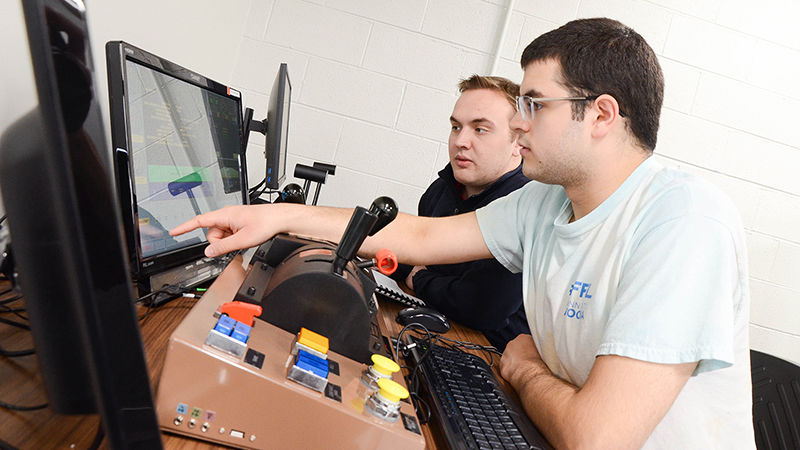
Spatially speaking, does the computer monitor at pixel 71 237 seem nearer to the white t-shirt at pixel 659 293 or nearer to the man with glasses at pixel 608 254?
the man with glasses at pixel 608 254

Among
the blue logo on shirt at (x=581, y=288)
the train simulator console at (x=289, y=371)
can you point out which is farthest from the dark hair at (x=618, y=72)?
the train simulator console at (x=289, y=371)

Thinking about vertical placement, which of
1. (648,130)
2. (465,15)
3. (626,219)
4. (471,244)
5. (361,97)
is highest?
(465,15)

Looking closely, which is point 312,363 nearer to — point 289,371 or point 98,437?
point 289,371

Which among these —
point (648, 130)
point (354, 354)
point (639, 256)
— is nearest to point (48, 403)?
point (354, 354)

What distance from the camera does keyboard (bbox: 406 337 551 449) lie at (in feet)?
2.65

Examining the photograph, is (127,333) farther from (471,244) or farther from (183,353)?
(471,244)

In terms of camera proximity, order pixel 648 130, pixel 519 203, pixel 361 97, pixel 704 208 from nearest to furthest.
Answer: pixel 704 208
pixel 648 130
pixel 519 203
pixel 361 97

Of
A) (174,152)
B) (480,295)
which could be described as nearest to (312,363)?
(174,152)

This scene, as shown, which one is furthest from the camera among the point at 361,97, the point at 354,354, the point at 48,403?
the point at 361,97

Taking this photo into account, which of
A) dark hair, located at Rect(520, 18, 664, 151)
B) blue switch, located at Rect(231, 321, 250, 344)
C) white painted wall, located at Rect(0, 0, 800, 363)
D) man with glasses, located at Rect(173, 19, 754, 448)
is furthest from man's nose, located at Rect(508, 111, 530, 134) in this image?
white painted wall, located at Rect(0, 0, 800, 363)

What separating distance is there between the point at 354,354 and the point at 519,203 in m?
0.79

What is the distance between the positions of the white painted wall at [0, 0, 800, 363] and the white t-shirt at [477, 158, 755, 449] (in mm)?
1698

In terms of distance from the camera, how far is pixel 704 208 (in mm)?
965

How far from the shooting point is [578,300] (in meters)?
1.11
